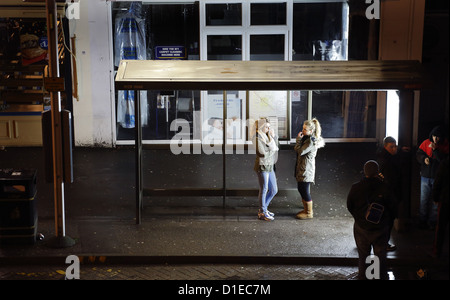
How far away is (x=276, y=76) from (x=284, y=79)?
215 mm

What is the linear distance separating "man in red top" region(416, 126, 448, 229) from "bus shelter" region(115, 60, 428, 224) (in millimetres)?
306

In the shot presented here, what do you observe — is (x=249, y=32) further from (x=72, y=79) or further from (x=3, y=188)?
(x=3, y=188)

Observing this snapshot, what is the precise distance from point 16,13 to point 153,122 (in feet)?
15.5

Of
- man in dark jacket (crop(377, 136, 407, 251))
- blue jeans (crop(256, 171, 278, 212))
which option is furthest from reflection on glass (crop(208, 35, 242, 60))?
man in dark jacket (crop(377, 136, 407, 251))

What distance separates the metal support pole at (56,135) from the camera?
27.3 ft

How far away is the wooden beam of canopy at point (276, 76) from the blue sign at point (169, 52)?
5.46 m

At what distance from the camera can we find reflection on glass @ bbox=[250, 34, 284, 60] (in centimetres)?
1563

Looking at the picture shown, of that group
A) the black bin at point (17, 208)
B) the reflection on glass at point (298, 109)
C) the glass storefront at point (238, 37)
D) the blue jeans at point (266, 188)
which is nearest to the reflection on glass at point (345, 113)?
the glass storefront at point (238, 37)

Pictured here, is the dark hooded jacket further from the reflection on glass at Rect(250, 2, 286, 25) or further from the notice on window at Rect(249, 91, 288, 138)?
the reflection on glass at Rect(250, 2, 286, 25)

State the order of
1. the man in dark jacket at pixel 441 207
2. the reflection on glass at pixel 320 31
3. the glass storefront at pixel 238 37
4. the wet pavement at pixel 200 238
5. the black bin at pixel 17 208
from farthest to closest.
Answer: the reflection on glass at pixel 320 31, the glass storefront at pixel 238 37, the black bin at pixel 17 208, the wet pavement at pixel 200 238, the man in dark jacket at pixel 441 207

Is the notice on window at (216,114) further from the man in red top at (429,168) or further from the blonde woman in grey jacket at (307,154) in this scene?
the man in red top at (429,168)

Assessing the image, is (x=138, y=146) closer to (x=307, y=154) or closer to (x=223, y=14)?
(x=307, y=154)

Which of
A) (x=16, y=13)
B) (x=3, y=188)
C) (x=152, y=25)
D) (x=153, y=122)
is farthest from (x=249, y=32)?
(x=3, y=188)
